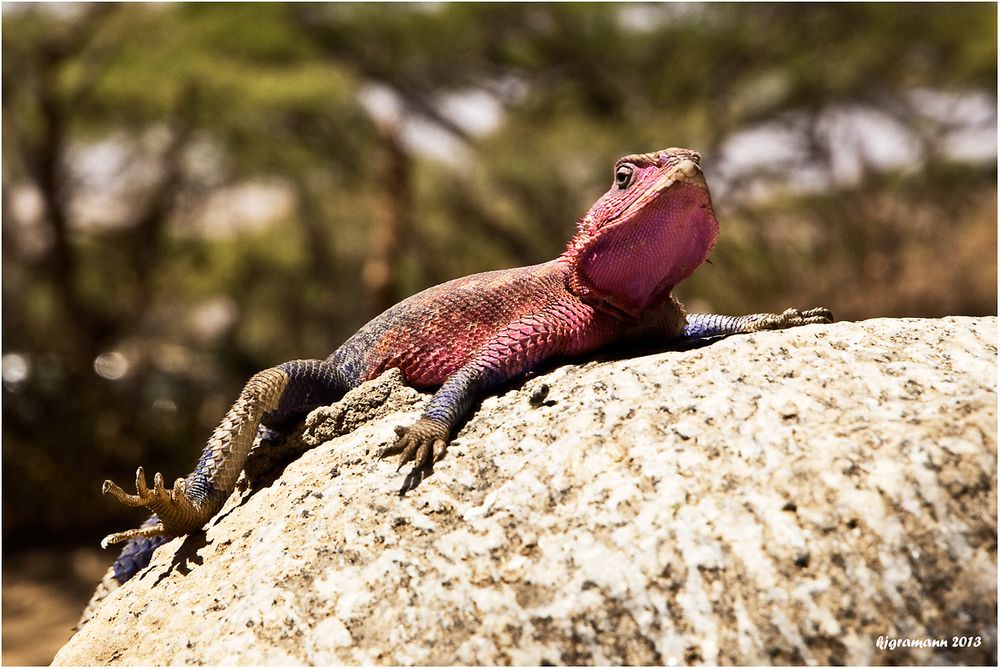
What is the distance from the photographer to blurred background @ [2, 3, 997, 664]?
11273 millimetres

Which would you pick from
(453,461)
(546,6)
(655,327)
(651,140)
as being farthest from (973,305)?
(453,461)

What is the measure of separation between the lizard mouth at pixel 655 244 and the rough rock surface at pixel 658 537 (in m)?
0.37

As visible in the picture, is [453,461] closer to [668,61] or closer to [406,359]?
[406,359]

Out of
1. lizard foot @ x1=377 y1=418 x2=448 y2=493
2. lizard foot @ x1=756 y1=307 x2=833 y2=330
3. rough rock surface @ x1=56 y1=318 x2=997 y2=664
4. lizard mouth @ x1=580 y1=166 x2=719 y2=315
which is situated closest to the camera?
rough rock surface @ x1=56 y1=318 x2=997 y2=664

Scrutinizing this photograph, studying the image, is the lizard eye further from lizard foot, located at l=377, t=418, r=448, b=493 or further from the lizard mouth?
lizard foot, located at l=377, t=418, r=448, b=493

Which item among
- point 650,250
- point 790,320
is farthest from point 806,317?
point 650,250

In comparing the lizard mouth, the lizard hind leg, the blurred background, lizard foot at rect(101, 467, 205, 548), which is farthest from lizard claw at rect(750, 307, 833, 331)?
the blurred background

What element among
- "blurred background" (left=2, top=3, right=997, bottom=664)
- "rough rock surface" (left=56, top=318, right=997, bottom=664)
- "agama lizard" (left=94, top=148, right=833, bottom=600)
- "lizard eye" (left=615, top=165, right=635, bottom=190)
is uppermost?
"blurred background" (left=2, top=3, right=997, bottom=664)

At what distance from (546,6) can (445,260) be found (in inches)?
190

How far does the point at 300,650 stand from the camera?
198 cm

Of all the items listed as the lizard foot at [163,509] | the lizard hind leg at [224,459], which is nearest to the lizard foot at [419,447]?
the lizard hind leg at [224,459]

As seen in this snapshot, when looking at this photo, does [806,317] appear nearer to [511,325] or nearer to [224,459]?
[511,325]

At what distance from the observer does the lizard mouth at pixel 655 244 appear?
100 inches

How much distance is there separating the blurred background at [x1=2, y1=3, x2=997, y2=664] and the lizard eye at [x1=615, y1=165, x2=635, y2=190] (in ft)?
26.8
